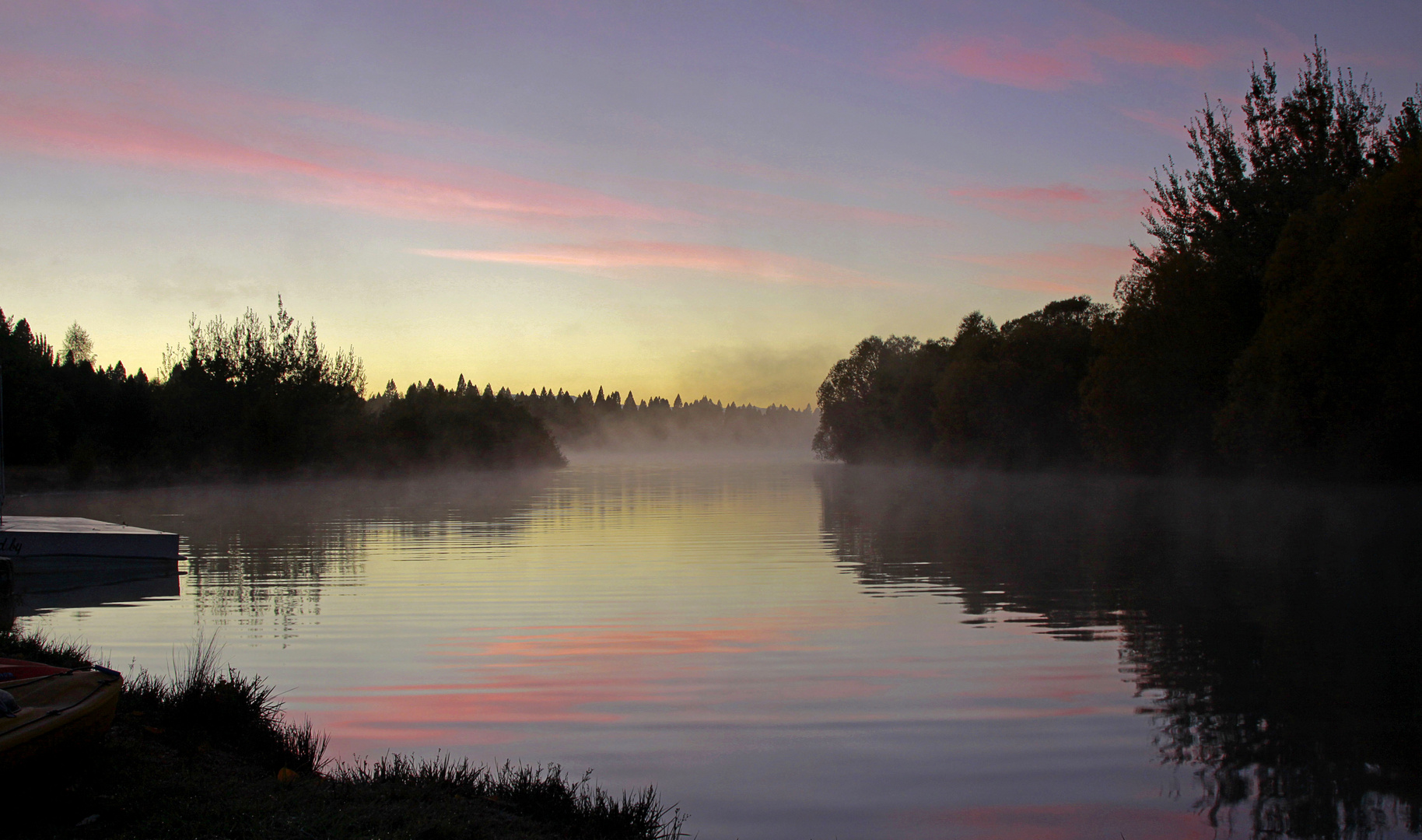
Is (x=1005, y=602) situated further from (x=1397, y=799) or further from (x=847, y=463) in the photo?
(x=847, y=463)

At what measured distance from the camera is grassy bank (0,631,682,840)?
5289mm

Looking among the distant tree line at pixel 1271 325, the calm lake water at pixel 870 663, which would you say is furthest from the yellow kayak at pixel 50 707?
the distant tree line at pixel 1271 325

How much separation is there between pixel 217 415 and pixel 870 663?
6944 cm

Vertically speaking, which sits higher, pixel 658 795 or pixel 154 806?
pixel 154 806

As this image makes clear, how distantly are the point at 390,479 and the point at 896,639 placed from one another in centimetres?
7037

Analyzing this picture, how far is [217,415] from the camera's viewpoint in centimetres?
7019

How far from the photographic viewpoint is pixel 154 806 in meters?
5.59

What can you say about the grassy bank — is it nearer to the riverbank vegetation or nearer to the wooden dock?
the wooden dock

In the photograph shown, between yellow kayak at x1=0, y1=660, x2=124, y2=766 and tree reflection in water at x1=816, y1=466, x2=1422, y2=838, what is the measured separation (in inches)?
277

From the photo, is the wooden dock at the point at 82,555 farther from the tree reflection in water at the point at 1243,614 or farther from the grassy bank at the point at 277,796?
the tree reflection in water at the point at 1243,614

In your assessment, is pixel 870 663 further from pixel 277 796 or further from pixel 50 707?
pixel 50 707

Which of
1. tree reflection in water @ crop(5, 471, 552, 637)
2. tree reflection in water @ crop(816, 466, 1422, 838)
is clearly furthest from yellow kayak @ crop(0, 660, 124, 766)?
tree reflection in water @ crop(816, 466, 1422, 838)

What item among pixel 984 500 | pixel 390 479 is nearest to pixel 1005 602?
pixel 984 500

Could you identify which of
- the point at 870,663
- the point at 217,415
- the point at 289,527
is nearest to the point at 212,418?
the point at 217,415
